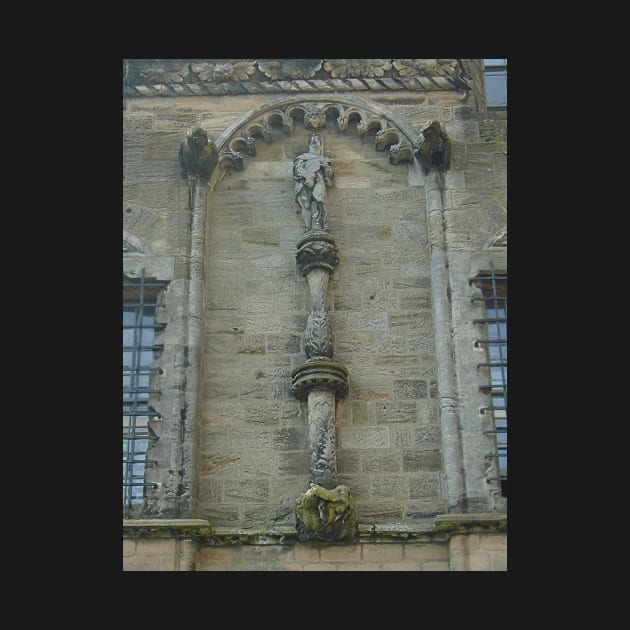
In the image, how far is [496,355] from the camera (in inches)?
359

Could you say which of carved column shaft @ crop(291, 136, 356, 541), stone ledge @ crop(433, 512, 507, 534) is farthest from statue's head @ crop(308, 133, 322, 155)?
stone ledge @ crop(433, 512, 507, 534)

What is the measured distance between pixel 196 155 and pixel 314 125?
112 centimetres

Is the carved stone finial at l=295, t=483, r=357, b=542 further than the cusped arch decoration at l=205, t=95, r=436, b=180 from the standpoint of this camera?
No

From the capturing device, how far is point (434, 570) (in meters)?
8.18

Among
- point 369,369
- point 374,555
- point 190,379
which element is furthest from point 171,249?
point 374,555

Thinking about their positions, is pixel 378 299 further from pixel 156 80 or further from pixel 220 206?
pixel 156 80

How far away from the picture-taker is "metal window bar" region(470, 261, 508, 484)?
8.62 metres

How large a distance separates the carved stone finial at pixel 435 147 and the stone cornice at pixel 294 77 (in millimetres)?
716

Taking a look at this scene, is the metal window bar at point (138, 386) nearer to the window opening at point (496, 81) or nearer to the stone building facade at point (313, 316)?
the stone building facade at point (313, 316)

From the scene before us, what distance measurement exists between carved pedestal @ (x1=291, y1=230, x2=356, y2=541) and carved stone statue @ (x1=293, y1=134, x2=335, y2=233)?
0.22 metres

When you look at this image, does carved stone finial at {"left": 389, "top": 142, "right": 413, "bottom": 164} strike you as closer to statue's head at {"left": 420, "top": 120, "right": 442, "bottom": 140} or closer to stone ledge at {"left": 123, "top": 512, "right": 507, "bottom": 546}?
statue's head at {"left": 420, "top": 120, "right": 442, "bottom": 140}

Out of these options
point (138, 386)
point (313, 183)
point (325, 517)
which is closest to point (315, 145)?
point (313, 183)

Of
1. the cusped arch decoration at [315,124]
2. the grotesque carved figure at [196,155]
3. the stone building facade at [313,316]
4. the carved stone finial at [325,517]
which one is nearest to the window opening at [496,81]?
the stone building facade at [313,316]

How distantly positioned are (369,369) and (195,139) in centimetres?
251
